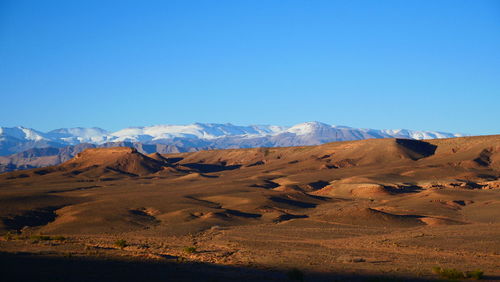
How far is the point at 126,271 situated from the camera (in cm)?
2284

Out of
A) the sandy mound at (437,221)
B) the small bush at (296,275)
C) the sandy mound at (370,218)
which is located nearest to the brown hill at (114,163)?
the sandy mound at (370,218)

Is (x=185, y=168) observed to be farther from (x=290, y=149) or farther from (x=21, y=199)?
(x=21, y=199)

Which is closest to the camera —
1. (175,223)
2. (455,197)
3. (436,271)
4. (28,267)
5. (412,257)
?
(28,267)

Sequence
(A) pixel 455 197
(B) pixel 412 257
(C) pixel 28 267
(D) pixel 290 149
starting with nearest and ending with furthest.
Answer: (C) pixel 28 267, (B) pixel 412 257, (A) pixel 455 197, (D) pixel 290 149

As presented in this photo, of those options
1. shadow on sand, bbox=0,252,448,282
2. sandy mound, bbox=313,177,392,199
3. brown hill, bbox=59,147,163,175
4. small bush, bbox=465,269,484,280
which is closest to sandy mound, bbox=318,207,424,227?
sandy mound, bbox=313,177,392,199

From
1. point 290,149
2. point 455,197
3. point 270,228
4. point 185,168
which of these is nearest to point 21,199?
point 270,228

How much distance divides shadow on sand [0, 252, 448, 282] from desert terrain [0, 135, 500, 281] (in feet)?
0.16

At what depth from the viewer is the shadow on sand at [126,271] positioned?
2117 centimetres

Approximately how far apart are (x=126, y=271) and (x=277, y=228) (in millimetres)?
23707

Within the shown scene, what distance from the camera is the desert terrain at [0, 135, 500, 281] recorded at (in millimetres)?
24547

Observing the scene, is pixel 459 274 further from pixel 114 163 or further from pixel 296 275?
pixel 114 163

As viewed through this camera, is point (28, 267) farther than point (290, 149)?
No

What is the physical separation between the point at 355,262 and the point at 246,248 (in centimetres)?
764

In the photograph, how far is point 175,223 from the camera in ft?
162
